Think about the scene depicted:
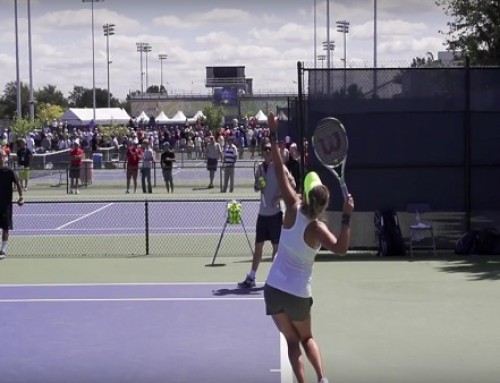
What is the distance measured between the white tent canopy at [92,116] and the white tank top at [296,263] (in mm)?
55695

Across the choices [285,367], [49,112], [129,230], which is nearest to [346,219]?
[285,367]

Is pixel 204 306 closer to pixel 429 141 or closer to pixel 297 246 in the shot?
pixel 297 246

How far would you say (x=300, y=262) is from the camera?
6.05 meters

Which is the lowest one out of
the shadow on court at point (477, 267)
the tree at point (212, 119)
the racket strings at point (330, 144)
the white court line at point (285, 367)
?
the white court line at point (285, 367)

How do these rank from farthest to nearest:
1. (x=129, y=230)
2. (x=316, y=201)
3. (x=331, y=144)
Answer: (x=129, y=230), (x=331, y=144), (x=316, y=201)

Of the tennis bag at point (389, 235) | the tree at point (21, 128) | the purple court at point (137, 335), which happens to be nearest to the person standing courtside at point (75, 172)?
the tennis bag at point (389, 235)

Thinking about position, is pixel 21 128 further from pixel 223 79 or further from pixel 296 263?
pixel 223 79

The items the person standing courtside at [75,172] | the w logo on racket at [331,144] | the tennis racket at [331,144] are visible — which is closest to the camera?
the tennis racket at [331,144]

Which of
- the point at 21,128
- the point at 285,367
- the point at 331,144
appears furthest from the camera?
the point at 21,128

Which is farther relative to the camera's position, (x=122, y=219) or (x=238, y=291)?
(x=122, y=219)

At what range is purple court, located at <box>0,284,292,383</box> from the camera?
7.30 meters

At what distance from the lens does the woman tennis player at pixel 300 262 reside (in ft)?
19.5

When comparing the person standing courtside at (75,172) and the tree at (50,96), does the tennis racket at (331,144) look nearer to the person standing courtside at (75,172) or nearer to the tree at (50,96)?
the person standing courtside at (75,172)

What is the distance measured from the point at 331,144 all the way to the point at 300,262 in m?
2.09
